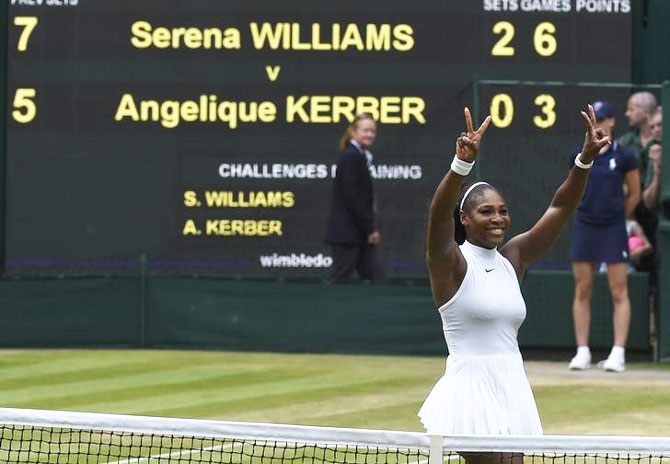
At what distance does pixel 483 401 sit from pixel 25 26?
9.47 m

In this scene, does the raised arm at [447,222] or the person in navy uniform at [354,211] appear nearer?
the raised arm at [447,222]

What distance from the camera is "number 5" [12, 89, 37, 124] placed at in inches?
565

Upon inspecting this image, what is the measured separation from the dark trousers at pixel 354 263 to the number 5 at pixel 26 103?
3066 mm

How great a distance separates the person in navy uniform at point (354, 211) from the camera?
13.6m

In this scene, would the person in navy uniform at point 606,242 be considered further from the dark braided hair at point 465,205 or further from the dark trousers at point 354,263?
the dark braided hair at point 465,205

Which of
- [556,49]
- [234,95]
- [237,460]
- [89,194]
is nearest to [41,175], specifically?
[89,194]

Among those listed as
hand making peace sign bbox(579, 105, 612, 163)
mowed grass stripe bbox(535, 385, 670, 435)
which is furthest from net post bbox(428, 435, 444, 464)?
mowed grass stripe bbox(535, 385, 670, 435)

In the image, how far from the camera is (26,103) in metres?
14.4

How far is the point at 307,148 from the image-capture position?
46.7 ft

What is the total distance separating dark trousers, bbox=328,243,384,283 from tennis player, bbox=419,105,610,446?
776cm

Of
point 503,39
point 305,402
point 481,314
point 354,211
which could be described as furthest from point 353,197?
point 481,314

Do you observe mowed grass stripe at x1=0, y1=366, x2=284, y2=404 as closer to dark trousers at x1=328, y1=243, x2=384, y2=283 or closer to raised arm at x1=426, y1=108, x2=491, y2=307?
dark trousers at x1=328, y1=243, x2=384, y2=283

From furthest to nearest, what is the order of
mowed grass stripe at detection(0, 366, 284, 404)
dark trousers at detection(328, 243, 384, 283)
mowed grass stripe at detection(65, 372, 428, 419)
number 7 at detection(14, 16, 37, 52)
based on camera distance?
number 7 at detection(14, 16, 37, 52)
dark trousers at detection(328, 243, 384, 283)
mowed grass stripe at detection(0, 366, 284, 404)
mowed grass stripe at detection(65, 372, 428, 419)

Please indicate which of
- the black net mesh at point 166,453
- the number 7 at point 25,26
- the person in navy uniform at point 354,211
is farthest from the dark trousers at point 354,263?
the black net mesh at point 166,453
